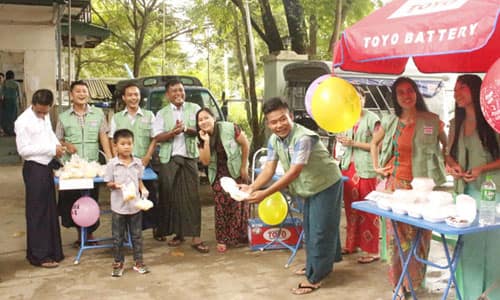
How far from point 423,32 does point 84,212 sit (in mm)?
3494

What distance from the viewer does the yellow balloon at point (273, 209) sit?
517cm

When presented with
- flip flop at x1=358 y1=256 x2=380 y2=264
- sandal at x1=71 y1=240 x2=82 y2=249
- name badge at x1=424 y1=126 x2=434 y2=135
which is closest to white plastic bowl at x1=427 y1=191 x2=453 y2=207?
name badge at x1=424 y1=126 x2=434 y2=135

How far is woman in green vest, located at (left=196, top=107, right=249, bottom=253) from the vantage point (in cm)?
524

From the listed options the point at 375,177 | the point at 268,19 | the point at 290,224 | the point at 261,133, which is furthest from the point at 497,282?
the point at 268,19

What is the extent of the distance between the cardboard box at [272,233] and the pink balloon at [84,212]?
5.17ft

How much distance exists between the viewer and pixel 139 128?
5.60m

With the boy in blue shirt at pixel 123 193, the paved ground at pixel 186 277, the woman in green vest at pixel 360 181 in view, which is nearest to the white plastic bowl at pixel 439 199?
the paved ground at pixel 186 277

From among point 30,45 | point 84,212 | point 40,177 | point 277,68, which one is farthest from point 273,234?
point 30,45

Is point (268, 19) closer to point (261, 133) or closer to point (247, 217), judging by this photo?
point (261, 133)

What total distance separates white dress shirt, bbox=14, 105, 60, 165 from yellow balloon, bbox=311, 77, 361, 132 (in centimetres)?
250

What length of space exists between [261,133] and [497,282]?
655 cm

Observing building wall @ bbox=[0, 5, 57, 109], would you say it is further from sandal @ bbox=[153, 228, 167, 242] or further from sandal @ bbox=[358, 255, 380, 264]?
sandal @ bbox=[358, 255, 380, 264]

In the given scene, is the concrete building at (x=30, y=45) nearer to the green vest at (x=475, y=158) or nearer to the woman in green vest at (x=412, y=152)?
the woman in green vest at (x=412, y=152)

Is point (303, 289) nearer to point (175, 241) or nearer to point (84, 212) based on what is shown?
point (175, 241)
